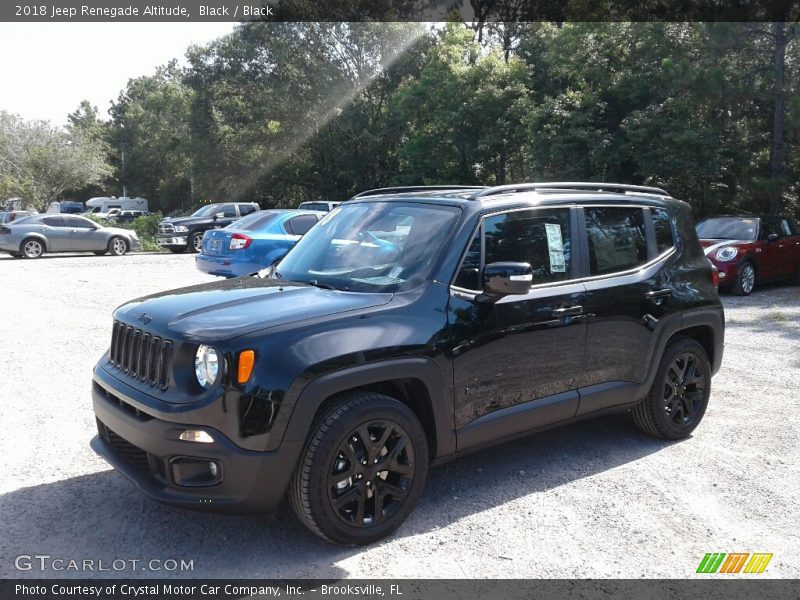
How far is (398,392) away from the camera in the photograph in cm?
381

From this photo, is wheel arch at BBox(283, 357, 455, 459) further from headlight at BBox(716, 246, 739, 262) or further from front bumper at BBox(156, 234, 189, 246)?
front bumper at BBox(156, 234, 189, 246)

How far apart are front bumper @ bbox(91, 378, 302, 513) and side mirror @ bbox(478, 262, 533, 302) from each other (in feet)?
4.69

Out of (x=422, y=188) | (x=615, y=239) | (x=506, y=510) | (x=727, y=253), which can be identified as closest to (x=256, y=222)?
(x=422, y=188)

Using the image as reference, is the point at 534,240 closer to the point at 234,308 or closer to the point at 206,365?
the point at 234,308

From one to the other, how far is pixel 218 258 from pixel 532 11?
2840 centimetres

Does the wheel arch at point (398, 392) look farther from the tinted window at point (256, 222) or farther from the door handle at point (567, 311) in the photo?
the tinted window at point (256, 222)

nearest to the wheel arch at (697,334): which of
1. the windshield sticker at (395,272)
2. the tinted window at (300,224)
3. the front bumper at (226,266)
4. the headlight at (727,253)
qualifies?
the windshield sticker at (395,272)

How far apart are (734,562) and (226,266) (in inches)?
398

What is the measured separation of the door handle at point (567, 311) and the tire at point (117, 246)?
71.7ft

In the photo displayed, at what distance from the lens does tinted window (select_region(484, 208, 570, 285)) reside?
4246mm

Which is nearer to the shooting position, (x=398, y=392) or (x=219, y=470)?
(x=219, y=470)

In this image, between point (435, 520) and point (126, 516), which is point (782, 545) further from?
point (126, 516)

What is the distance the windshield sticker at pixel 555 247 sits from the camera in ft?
14.7

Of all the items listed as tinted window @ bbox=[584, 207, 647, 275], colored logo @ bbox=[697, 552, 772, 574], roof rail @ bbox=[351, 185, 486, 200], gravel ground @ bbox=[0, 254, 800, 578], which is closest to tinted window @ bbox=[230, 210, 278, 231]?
gravel ground @ bbox=[0, 254, 800, 578]
